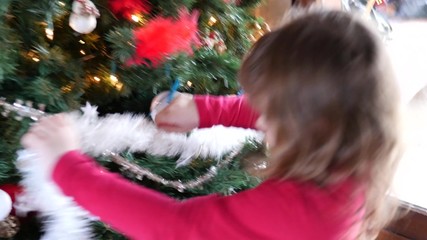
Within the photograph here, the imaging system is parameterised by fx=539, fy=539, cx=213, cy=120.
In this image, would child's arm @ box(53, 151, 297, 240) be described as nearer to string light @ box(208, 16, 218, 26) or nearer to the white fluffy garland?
the white fluffy garland

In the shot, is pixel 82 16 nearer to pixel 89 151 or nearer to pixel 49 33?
pixel 49 33

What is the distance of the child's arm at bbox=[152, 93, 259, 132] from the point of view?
0.94 metres

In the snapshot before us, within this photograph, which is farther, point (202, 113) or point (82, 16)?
point (202, 113)

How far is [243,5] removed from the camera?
1.18 metres

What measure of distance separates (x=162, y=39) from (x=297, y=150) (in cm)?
30

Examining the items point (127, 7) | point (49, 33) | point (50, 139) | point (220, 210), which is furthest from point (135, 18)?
point (220, 210)

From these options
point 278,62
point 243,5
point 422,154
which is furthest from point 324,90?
point 422,154

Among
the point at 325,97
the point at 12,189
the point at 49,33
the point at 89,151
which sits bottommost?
the point at 12,189

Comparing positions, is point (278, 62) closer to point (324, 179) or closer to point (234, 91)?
point (324, 179)

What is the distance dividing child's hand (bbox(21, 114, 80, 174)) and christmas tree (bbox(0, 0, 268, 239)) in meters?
0.04

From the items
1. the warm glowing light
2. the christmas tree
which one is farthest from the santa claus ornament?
the warm glowing light

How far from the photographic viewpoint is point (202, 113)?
3.19 ft

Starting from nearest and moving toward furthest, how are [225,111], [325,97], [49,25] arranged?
[325,97] < [49,25] < [225,111]

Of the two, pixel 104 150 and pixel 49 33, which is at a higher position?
pixel 49 33
